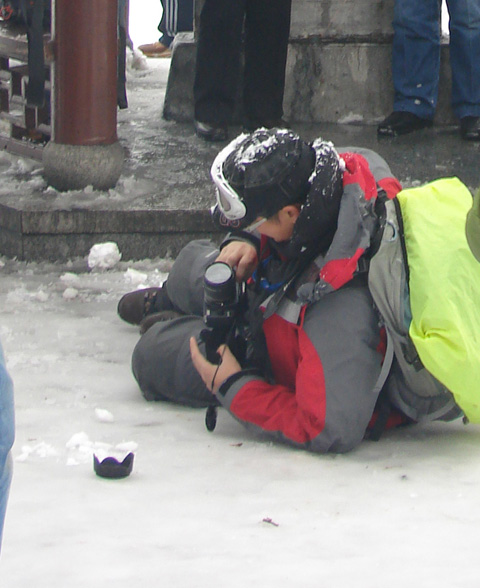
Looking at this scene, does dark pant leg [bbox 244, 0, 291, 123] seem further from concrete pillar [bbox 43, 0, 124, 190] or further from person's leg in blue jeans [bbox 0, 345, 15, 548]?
person's leg in blue jeans [bbox 0, 345, 15, 548]

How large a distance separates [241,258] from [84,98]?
1.64 m

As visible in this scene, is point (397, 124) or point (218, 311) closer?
point (218, 311)

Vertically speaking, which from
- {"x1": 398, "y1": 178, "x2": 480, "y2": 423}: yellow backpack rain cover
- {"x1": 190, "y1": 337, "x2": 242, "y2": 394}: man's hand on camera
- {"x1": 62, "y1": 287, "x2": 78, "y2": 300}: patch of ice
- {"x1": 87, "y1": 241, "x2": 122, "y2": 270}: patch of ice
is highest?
{"x1": 398, "y1": 178, "x2": 480, "y2": 423}: yellow backpack rain cover

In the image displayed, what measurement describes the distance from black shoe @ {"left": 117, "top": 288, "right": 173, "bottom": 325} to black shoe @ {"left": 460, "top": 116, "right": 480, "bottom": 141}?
8.23 feet

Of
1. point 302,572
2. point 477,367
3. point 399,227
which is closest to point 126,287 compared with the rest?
point 399,227

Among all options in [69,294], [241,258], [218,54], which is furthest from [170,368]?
[218,54]

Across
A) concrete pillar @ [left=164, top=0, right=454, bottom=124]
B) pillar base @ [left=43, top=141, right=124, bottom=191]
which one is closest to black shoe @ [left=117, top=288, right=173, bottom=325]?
pillar base @ [left=43, top=141, right=124, bottom=191]

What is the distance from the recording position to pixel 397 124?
5.59 metres

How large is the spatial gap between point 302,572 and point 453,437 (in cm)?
93

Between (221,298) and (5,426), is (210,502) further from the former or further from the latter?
(5,426)

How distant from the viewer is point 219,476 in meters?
2.55

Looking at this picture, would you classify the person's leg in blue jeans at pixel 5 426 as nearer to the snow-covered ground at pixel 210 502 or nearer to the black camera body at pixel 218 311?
the snow-covered ground at pixel 210 502

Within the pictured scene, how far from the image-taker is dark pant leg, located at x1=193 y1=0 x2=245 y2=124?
16.9ft

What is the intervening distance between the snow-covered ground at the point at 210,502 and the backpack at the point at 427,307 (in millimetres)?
150
